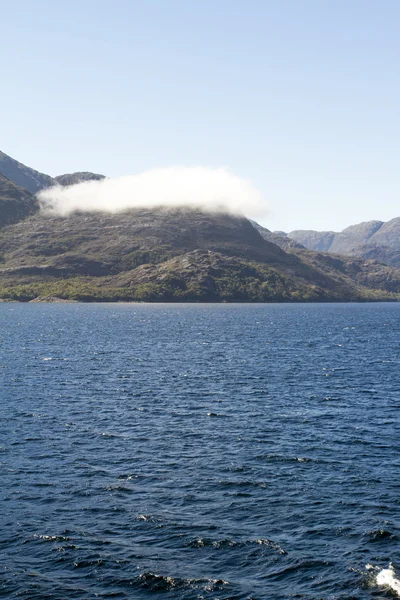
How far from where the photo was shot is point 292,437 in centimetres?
6656

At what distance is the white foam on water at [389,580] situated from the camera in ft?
114

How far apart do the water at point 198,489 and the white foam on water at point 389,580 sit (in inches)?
4.8

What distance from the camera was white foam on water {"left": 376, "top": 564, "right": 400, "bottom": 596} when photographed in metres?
34.8

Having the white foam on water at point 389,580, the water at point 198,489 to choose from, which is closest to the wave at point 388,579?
the white foam on water at point 389,580

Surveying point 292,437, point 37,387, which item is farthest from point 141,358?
point 292,437

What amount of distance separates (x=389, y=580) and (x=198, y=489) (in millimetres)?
18859

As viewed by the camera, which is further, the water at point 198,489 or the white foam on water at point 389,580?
the water at point 198,489

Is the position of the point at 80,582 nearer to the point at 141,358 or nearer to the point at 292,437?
the point at 292,437

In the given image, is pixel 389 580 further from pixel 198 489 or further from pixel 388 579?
pixel 198 489

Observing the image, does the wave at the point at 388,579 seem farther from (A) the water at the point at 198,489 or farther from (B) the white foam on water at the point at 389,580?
(A) the water at the point at 198,489

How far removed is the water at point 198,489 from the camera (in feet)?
119

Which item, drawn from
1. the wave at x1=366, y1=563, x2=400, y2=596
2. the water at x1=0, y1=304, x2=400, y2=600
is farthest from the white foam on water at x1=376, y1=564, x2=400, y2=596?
the water at x1=0, y1=304, x2=400, y2=600

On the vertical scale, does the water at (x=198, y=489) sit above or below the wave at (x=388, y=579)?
above

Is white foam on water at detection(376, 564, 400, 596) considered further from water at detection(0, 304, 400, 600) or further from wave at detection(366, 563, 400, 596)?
water at detection(0, 304, 400, 600)
